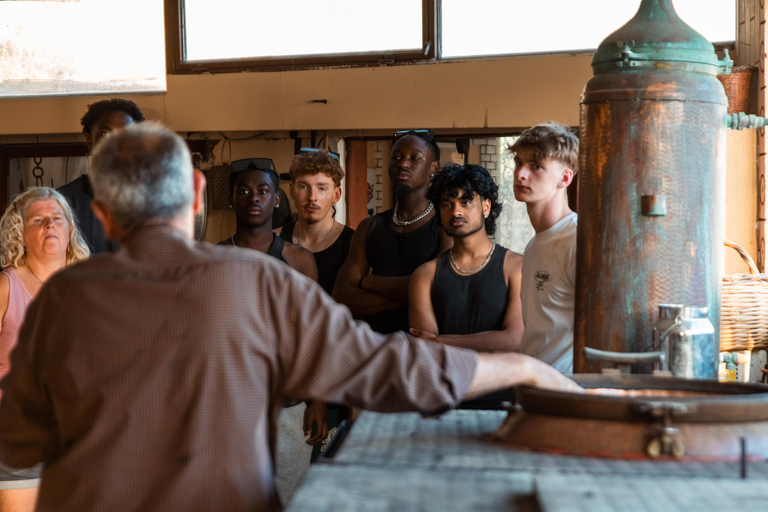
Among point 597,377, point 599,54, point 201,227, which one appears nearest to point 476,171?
point 599,54

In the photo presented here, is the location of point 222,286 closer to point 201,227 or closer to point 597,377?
point 597,377

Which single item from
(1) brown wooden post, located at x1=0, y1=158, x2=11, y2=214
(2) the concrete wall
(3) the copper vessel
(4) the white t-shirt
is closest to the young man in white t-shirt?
(4) the white t-shirt

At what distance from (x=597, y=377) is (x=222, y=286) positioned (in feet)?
3.72

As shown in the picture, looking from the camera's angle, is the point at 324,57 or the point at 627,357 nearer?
the point at 627,357

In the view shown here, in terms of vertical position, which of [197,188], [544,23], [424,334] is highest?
[544,23]

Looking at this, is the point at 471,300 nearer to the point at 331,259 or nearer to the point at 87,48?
the point at 331,259

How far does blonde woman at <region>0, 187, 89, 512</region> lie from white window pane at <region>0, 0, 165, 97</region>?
2865mm

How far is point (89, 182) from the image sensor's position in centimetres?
430

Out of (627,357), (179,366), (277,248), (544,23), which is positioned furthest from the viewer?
(544,23)

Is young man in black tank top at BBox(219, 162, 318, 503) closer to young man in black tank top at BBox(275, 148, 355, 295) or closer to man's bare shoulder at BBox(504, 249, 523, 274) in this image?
young man in black tank top at BBox(275, 148, 355, 295)

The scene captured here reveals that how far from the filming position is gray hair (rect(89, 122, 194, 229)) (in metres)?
1.69

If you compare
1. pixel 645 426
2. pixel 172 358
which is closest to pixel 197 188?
pixel 172 358

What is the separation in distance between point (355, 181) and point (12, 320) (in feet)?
11.4

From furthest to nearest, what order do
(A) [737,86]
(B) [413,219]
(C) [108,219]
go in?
(A) [737,86] < (B) [413,219] < (C) [108,219]
